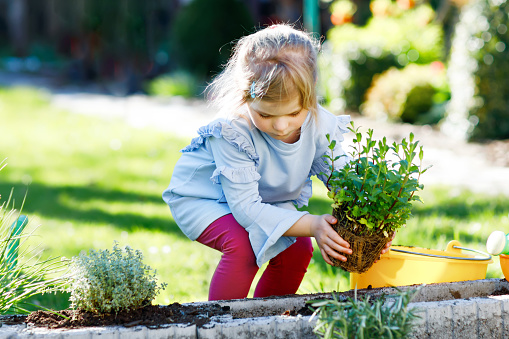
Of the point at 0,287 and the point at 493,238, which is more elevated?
the point at 493,238

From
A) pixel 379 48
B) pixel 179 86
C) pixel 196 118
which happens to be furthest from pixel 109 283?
pixel 179 86

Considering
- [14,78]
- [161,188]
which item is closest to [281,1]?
[14,78]

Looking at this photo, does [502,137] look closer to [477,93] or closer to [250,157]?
[477,93]

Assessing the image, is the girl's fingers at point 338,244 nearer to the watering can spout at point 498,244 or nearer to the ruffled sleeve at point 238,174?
the ruffled sleeve at point 238,174

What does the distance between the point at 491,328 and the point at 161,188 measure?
3784 millimetres

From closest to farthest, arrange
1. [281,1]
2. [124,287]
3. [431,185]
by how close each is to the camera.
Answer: [124,287]
[431,185]
[281,1]

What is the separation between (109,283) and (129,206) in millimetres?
2993

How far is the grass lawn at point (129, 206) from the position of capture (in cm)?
335

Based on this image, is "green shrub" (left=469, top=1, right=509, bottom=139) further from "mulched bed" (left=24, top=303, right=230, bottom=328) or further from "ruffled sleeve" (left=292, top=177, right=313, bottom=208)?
"mulched bed" (left=24, top=303, right=230, bottom=328)

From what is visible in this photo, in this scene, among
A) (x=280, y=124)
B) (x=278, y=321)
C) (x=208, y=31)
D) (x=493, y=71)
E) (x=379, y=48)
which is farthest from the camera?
(x=208, y=31)

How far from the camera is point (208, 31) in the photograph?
1234cm

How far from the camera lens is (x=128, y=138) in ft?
25.0

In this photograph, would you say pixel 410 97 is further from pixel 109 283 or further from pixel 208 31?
pixel 109 283

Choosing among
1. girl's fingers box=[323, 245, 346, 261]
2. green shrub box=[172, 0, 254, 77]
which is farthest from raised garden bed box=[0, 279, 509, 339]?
green shrub box=[172, 0, 254, 77]
